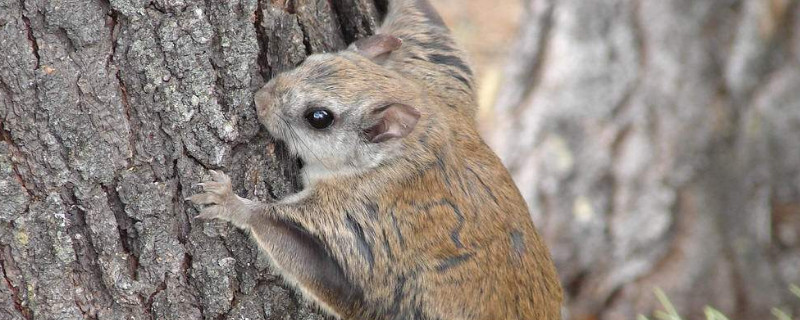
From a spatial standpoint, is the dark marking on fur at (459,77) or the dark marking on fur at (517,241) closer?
the dark marking on fur at (517,241)

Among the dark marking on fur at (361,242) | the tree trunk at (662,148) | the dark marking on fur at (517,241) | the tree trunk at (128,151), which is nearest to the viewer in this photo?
the tree trunk at (128,151)

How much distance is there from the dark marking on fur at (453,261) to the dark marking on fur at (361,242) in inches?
11.3

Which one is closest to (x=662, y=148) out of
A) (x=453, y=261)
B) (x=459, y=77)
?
(x=459, y=77)

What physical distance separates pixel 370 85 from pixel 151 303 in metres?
1.30

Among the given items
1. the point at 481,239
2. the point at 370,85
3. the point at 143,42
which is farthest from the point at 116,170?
the point at 481,239

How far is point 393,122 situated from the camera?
427 cm

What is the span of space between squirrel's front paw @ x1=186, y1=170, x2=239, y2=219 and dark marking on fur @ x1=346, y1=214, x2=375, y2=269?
499mm

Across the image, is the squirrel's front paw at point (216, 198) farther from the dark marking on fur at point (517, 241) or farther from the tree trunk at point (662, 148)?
the tree trunk at point (662, 148)

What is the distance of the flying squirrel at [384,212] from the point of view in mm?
4180

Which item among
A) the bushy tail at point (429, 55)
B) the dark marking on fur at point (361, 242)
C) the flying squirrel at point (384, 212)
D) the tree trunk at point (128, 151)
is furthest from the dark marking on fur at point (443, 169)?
the tree trunk at point (128, 151)

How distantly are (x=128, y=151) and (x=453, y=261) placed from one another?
4.59ft

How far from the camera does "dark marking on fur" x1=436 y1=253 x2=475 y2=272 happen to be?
419cm

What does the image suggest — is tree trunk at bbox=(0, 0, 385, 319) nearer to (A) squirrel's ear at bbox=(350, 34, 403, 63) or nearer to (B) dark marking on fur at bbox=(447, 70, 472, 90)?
(A) squirrel's ear at bbox=(350, 34, 403, 63)

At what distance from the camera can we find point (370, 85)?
4.37 meters
